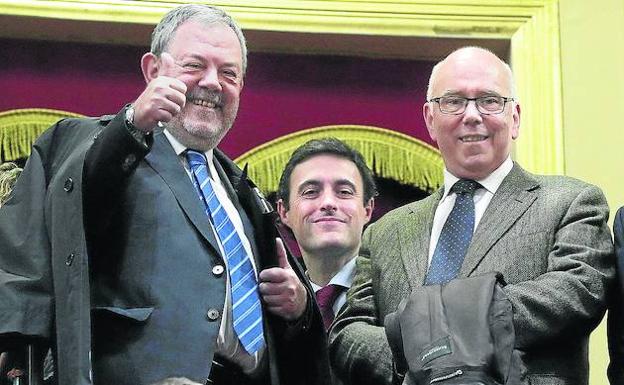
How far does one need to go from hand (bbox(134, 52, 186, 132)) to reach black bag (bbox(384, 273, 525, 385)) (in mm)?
530

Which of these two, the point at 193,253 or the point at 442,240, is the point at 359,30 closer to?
the point at 442,240

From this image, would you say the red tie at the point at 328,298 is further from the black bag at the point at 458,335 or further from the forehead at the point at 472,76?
the black bag at the point at 458,335

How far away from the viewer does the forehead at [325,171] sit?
11.1 feet

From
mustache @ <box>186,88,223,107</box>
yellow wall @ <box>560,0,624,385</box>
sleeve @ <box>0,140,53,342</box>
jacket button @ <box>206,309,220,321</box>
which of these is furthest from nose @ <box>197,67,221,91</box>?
yellow wall @ <box>560,0,624,385</box>

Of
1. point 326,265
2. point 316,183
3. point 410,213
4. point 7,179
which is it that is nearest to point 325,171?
point 316,183

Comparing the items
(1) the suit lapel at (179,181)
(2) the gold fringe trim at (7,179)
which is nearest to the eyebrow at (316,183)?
(2) the gold fringe trim at (7,179)

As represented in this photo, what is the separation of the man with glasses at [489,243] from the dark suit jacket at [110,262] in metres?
0.28

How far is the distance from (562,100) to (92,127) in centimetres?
179

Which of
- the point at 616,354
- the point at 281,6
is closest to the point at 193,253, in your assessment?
the point at 616,354

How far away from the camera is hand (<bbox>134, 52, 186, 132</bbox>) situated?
2328 mm

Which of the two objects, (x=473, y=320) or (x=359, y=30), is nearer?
(x=473, y=320)

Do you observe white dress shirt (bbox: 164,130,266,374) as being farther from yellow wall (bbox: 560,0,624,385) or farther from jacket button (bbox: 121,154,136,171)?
yellow wall (bbox: 560,0,624,385)

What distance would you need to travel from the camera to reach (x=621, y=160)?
3.87m

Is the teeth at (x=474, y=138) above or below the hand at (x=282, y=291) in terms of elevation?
above
